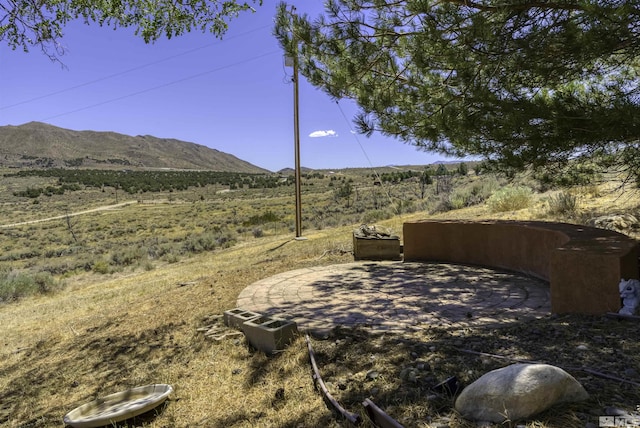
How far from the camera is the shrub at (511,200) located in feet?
39.9

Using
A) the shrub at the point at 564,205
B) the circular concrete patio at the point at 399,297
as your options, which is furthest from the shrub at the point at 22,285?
the shrub at the point at 564,205

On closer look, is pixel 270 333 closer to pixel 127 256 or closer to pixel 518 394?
pixel 518 394

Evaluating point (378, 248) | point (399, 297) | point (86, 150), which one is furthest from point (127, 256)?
point (86, 150)

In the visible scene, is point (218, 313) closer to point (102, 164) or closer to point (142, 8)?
point (142, 8)

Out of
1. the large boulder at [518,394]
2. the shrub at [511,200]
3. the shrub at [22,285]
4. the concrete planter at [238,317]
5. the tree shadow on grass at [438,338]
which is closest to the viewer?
the large boulder at [518,394]

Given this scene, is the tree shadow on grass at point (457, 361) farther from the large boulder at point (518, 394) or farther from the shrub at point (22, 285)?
the shrub at point (22, 285)

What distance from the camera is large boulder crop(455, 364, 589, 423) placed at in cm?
216

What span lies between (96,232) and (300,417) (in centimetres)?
2778

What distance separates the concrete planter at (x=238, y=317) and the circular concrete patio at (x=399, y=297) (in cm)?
28

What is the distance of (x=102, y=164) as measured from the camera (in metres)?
99.1

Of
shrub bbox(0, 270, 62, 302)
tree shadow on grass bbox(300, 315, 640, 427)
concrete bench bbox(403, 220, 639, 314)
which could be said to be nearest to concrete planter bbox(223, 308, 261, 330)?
tree shadow on grass bbox(300, 315, 640, 427)

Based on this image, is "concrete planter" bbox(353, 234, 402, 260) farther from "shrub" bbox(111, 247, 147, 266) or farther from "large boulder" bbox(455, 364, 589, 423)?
"shrub" bbox(111, 247, 147, 266)

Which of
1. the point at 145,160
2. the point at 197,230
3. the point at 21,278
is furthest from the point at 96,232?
the point at 145,160

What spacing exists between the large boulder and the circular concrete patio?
5.77 ft
